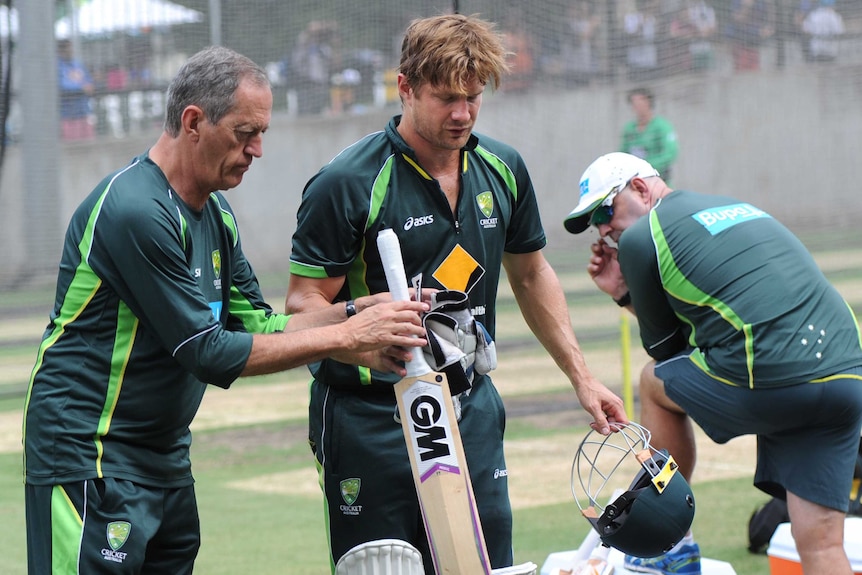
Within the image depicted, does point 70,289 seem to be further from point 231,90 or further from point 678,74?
point 678,74

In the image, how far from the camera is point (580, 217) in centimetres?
467

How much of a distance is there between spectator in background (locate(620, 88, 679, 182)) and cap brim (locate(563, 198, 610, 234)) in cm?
461

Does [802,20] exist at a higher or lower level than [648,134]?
higher

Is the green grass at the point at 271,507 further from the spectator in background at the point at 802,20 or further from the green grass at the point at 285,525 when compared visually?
the spectator in background at the point at 802,20

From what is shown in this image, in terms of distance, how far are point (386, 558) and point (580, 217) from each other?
1.77 m

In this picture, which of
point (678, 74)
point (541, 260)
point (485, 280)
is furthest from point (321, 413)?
point (678, 74)

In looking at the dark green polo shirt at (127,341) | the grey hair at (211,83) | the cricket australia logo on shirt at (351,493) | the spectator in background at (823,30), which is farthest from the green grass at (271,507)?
the grey hair at (211,83)

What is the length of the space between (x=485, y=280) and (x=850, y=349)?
55.9 inches

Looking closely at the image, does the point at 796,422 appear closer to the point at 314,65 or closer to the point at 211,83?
the point at 211,83

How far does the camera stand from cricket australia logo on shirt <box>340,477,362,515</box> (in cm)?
371

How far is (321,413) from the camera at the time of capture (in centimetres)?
379

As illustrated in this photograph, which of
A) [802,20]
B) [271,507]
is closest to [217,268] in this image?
[271,507]

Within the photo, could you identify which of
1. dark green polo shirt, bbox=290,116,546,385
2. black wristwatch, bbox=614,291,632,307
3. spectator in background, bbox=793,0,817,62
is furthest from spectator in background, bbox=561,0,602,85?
dark green polo shirt, bbox=290,116,546,385

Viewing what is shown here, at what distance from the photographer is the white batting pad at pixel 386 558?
339 centimetres
